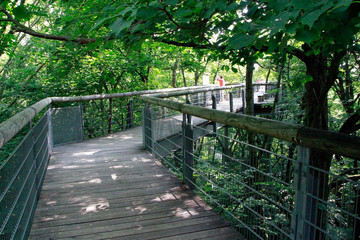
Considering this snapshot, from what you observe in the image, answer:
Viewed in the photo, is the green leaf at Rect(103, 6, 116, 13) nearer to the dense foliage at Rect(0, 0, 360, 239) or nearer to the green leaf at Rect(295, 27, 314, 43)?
the dense foliage at Rect(0, 0, 360, 239)

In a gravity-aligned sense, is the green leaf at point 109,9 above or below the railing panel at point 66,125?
above

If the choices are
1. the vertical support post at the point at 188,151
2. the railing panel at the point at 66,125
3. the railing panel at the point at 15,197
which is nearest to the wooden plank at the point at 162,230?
the railing panel at the point at 15,197

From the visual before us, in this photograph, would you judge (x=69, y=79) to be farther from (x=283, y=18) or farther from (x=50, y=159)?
(x=283, y=18)

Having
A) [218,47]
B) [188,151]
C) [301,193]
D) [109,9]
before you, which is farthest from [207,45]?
[301,193]

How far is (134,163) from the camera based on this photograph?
511 centimetres

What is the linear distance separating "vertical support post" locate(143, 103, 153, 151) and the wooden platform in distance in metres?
0.47

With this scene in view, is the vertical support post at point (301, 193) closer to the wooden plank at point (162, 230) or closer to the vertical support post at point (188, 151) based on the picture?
the wooden plank at point (162, 230)

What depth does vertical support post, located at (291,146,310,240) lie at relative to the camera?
1.84 meters

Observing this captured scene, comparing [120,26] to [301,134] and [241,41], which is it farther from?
[301,134]

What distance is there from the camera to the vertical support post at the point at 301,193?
1.84 m

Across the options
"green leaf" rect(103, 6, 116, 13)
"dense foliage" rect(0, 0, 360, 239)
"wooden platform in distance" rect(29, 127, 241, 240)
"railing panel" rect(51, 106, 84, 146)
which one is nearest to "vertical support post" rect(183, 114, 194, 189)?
"wooden platform in distance" rect(29, 127, 241, 240)

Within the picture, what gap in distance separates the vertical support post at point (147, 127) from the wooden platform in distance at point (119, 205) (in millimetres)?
470

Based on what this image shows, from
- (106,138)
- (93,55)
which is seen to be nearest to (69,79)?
(93,55)

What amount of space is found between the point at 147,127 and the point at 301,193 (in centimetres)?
407
